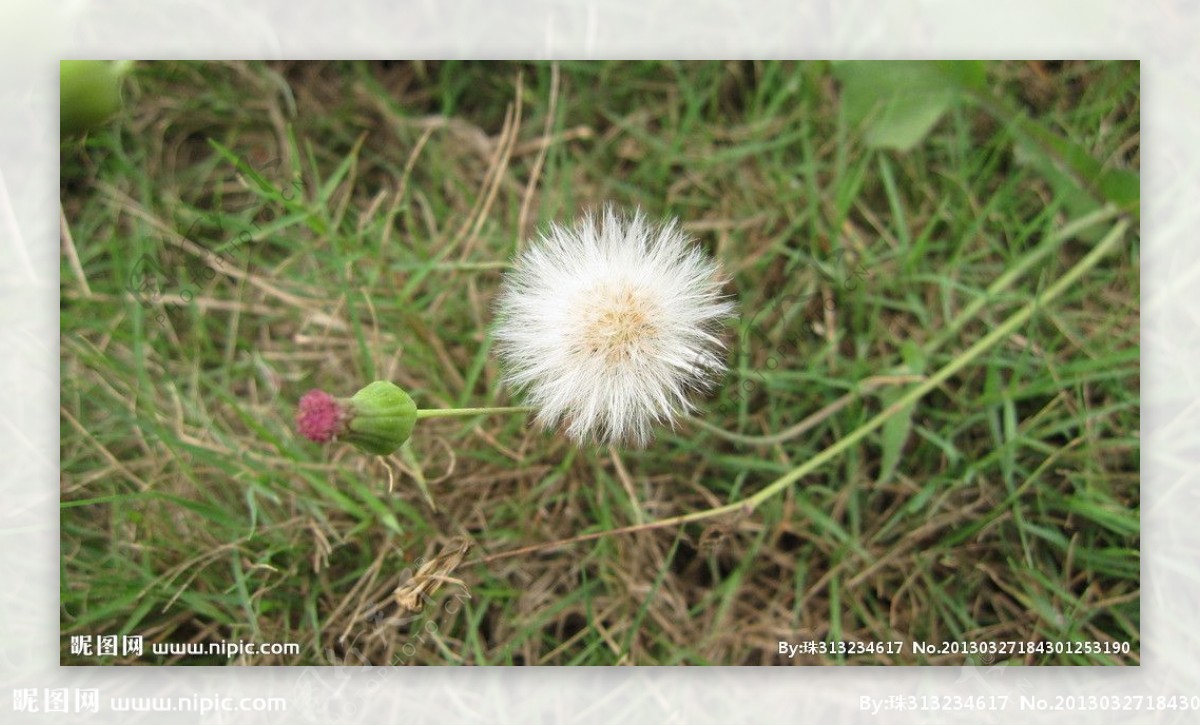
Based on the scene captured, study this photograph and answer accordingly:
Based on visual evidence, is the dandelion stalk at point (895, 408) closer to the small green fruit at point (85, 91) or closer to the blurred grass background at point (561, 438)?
the blurred grass background at point (561, 438)

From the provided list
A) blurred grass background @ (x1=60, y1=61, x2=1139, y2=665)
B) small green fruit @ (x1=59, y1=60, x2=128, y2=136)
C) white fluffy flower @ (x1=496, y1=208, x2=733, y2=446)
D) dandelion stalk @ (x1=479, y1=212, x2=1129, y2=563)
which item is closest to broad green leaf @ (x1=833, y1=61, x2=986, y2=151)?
blurred grass background @ (x1=60, y1=61, x2=1139, y2=665)

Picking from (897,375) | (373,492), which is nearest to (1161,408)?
(897,375)

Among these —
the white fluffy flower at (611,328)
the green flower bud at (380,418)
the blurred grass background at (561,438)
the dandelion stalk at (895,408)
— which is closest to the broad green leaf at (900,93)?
the blurred grass background at (561,438)

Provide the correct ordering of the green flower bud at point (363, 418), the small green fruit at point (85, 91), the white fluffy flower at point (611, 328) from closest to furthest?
the green flower bud at point (363, 418)
the white fluffy flower at point (611, 328)
the small green fruit at point (85, 91)

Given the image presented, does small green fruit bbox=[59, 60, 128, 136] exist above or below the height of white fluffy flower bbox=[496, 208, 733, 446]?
above

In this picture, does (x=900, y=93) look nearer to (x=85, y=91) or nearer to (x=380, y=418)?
(x=380, y=418)

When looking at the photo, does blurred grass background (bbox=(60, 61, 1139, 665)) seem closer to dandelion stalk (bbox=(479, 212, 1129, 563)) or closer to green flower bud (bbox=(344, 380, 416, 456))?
dandelion stalk (bbox=(479, 212, 1129, 563))
